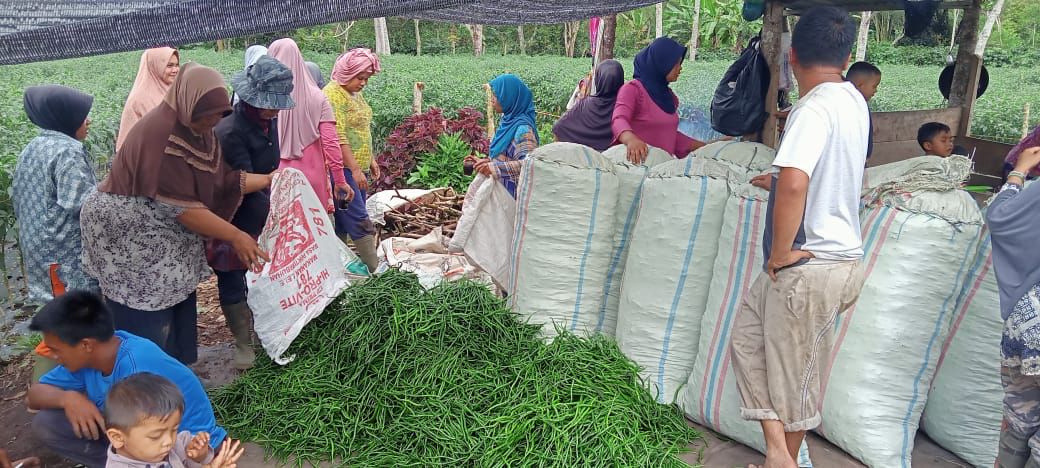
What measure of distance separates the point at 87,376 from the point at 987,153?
17.7 ft

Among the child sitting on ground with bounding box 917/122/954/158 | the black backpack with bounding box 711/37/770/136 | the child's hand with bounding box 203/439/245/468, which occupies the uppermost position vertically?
the black backpack with bounding box 711/37/770/136

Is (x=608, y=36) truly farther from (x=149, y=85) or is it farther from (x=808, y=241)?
(x=808, y=241)

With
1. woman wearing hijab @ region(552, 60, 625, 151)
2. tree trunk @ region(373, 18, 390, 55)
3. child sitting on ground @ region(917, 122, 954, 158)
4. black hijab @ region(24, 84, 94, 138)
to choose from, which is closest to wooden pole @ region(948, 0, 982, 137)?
child sitting on ground @ region(917, 122, 954, 158)

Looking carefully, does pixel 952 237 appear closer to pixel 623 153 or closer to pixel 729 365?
pixel 729 365

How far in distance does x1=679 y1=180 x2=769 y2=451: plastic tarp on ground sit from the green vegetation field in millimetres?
2771

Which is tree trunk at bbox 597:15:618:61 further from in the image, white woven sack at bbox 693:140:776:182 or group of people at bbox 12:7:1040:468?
white woven sack at bbox 693:140:776:182

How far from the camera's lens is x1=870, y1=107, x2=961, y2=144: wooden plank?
4.27 m

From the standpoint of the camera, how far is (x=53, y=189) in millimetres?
2926

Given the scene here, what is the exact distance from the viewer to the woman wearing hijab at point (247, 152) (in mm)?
2910

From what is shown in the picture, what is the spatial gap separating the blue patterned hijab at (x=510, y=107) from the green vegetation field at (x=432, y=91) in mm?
1883

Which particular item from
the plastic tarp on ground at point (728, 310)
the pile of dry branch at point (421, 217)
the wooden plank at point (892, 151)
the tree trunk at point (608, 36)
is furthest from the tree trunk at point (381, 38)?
the plastic tarp on ground at point (728, 310)

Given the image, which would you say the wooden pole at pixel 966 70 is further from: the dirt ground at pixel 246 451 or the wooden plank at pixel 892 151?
the dirt ground at pixel 246 451

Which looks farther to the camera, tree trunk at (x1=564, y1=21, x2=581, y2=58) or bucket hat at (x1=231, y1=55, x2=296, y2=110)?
tree trunk at (x1=564, y1=21, x2=581, y2=58)

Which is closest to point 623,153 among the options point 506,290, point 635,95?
point 635,95
